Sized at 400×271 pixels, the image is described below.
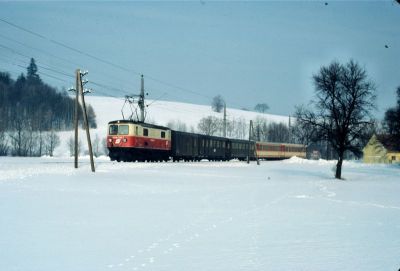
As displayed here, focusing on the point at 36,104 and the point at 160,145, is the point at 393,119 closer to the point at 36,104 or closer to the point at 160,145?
the point at 160,145

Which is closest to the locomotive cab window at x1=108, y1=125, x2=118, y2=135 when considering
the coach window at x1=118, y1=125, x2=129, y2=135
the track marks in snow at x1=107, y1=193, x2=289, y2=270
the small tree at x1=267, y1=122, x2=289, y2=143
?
the coach window at x1=118, y1=125, x2=129, y2=135

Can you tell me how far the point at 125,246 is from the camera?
826 centimetres

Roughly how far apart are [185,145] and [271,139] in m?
79.3

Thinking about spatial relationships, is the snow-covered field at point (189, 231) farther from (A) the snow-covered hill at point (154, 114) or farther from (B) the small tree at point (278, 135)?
(B) the small tree at point (278, 135)

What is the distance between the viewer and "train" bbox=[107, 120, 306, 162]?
1463 inches

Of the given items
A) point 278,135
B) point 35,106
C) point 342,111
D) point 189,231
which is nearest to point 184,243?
point 189,231

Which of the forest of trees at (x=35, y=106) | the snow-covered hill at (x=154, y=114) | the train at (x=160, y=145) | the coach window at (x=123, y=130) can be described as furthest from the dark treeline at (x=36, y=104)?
the coach window at (x=123, y=130)

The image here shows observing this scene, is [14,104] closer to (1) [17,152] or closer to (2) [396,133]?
(1) [17,152]

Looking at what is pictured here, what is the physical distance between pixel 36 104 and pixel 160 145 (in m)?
83.0

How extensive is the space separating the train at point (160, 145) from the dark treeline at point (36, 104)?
5495 centimetres

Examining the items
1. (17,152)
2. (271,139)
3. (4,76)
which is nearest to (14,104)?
(4,76)

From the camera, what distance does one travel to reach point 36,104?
4491 inches

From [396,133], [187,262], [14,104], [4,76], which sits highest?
[4,76]

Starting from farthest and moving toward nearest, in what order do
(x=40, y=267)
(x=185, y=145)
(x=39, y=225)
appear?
1. (x=185, y=145)
2. (x=39, y=225)
3. (x=40, y=267)
